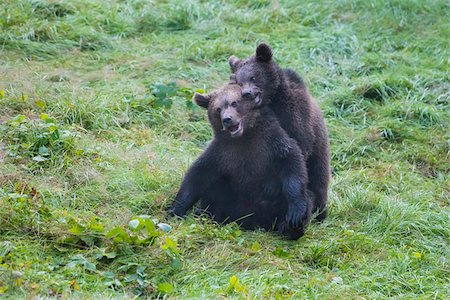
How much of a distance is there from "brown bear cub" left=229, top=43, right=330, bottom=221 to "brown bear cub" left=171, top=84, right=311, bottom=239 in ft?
0.42

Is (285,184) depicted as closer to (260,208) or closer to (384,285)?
(260,208)

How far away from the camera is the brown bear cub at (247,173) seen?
756 cm

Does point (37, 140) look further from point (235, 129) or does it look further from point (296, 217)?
point (296, 217)

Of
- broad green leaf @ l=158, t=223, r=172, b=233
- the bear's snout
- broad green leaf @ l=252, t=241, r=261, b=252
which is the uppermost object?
the bear's snout

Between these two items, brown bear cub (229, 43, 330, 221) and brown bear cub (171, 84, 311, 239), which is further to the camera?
brown bear cub (229, 43, 330, 221)

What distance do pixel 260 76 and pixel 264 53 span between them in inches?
8.6

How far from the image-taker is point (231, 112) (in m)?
7.52

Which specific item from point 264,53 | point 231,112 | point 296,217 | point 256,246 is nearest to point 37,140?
point 231,112

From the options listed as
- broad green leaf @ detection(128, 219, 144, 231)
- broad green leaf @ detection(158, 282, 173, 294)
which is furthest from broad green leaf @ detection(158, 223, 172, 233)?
broad green leaf @ detection(158, 282, 173, 294)

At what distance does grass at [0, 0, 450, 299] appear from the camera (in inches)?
266

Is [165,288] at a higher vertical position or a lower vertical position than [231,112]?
lower

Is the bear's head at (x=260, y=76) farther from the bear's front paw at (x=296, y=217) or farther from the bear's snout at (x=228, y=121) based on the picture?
the bear's front paw at (x=296, y=217)

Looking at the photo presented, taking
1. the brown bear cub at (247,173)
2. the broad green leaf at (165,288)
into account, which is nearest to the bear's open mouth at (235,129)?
the brown bear cub at (247,173)

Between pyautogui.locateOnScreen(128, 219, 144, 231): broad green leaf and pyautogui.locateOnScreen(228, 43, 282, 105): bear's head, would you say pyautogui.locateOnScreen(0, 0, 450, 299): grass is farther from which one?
pyautogui.locateOnScreen(228, 43, 282, 105): bear's head
